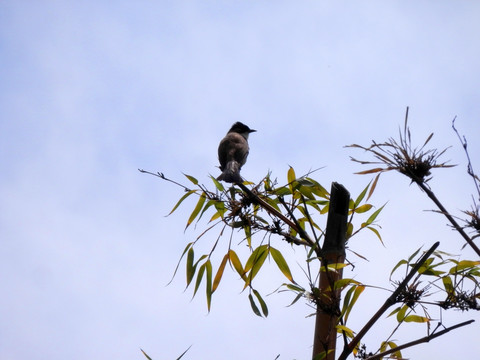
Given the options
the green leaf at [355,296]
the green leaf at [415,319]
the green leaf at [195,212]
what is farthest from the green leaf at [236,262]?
the green leaf at [415,319]

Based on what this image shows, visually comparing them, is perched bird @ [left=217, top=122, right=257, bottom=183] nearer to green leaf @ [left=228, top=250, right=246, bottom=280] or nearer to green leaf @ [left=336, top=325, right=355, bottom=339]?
green leaf @ [left=228, top=250, right=246, bottom=280]

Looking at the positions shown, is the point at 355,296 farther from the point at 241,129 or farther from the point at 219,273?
the point at 241,129

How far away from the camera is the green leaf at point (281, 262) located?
6.79 feet

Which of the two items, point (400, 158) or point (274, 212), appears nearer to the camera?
point (400, 158)

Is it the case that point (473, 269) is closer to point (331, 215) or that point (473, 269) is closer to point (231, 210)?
point (331, 215)

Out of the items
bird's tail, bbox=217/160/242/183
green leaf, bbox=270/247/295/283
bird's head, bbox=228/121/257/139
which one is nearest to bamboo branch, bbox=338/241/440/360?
green leaf, bbox=270/247/295/283

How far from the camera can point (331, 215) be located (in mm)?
1697

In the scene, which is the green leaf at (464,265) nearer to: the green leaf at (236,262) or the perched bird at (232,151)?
the green leaf at (236,262)

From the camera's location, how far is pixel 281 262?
208cm

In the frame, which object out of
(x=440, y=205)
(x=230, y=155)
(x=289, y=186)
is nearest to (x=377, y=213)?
(x=289, y=186)

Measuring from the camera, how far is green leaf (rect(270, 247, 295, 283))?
81.4 inches

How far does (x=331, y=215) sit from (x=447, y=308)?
415 millimetres

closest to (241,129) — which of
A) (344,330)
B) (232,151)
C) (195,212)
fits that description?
(232,151)

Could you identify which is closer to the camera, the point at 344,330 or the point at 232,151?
the point at 344,330
